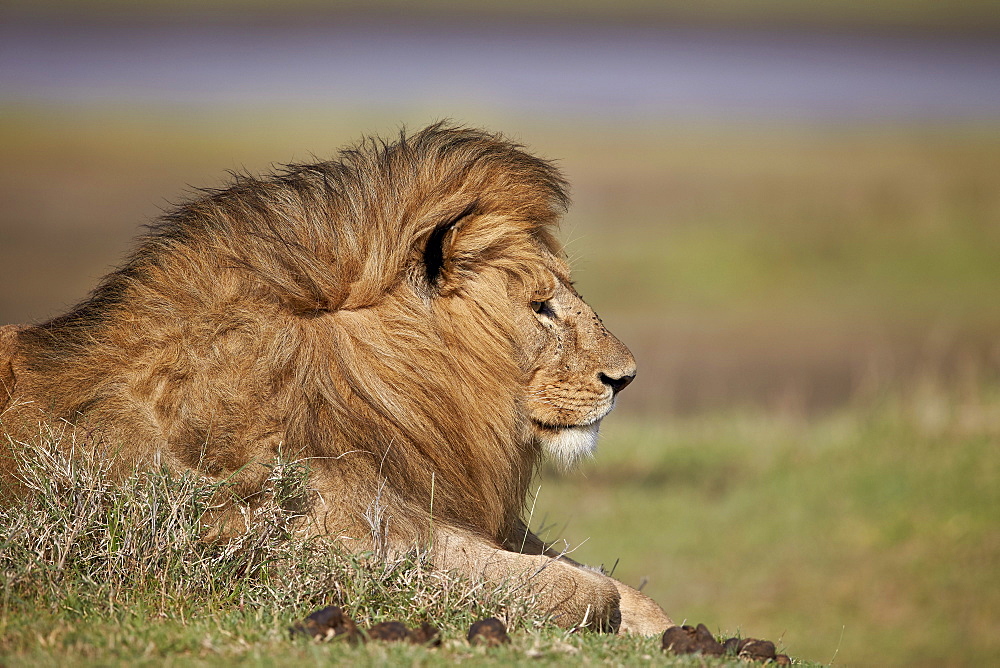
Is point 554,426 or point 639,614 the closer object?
point 639,614

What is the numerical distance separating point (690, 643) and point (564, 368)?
1.14 meters

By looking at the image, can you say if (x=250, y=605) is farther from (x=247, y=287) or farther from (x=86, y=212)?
(x=86, y=212)

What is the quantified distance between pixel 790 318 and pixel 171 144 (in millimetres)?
21410

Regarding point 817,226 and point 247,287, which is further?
point 817,226

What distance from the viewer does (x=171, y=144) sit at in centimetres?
3388

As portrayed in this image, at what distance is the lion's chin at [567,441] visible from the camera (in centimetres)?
407

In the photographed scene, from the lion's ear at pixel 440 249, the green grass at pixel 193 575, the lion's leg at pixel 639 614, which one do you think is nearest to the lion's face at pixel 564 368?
the lion's ear at pixel 440 249

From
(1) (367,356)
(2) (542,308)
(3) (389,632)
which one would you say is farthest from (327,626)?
(2) (542,308)

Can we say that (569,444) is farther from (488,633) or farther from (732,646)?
(488,633)

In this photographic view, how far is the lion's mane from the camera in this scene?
11.6 ft

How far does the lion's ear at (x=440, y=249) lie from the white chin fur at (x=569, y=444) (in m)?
0.72

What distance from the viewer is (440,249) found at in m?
3.82

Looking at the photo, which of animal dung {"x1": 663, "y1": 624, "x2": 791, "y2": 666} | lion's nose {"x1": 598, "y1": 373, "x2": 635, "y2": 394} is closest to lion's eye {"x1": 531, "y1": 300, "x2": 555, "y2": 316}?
lion's nose {"x1": 598, "y1": 373, "x2": 635, "y2": 394}

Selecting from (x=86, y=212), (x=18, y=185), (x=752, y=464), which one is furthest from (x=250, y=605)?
(x=18, y=185)
